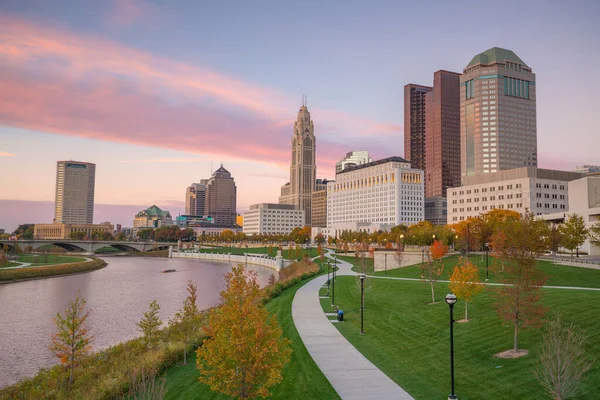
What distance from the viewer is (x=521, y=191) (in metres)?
135

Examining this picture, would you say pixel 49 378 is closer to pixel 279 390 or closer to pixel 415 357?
pixel 279 390

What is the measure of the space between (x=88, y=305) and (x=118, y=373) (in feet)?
113

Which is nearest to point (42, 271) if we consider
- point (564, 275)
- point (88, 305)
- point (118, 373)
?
point (88, 305)

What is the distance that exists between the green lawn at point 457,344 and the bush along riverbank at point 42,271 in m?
66.4

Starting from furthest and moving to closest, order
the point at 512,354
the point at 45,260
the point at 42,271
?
the point at 45,260 < the point at 42,271 < the point at 512,354

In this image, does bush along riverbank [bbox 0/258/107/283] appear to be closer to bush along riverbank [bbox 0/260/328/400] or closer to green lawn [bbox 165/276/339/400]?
bush along riverbank [bbox 0/260/328/400]

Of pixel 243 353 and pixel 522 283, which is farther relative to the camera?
pixel 522 283

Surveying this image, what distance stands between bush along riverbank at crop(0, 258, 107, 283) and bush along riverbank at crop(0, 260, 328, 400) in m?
62.7

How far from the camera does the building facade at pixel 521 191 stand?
133875 millimetres

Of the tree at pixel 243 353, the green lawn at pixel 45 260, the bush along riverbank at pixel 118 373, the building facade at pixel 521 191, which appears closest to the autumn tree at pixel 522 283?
the bush along riverbank at pixel 118 373

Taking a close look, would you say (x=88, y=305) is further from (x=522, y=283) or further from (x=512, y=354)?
(x=522, y=283)

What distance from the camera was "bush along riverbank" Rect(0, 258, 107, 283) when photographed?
7839 cm

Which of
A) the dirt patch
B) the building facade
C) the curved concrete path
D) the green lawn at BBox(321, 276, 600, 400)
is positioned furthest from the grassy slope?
the building facade

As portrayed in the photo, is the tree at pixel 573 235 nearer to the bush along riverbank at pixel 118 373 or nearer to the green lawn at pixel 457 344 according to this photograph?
the green lawn at pixel 457 344
